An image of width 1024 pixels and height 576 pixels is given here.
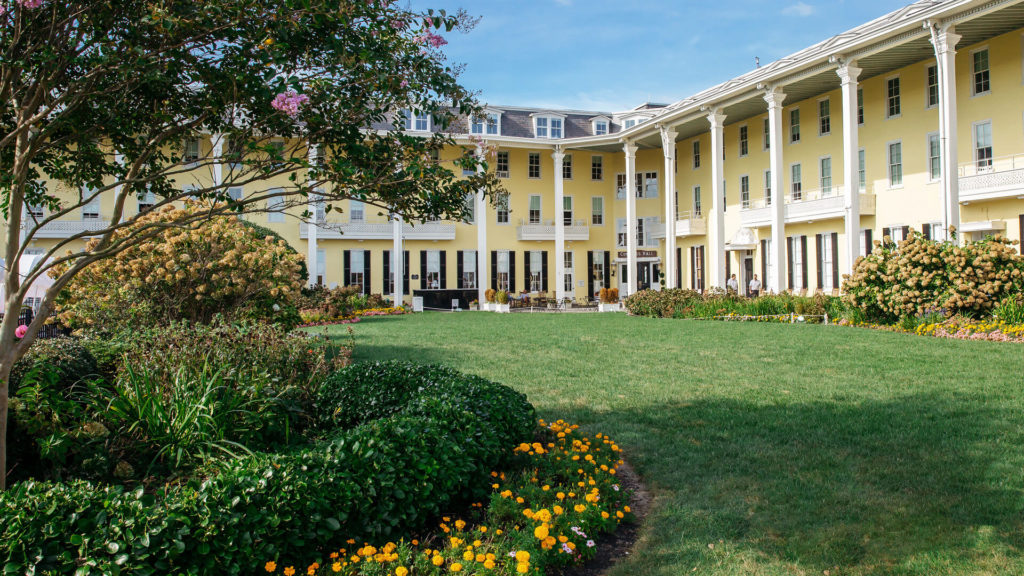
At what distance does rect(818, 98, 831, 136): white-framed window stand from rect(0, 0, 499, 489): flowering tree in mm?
25458

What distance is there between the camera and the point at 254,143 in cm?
407

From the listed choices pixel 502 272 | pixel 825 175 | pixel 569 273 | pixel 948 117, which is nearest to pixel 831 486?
pixel 948 117

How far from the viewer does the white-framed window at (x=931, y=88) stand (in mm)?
22266

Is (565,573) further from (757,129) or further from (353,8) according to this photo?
(757,129)

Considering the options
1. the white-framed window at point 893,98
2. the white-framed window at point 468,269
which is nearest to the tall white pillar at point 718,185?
the white-framed window at point 893,98

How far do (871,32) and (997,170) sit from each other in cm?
587

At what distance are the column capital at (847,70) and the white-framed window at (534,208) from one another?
1861 cm

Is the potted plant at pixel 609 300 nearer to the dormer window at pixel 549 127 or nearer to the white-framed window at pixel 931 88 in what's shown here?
the dormer window at pixel 549 127

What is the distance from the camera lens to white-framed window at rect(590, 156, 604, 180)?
37.8 metres

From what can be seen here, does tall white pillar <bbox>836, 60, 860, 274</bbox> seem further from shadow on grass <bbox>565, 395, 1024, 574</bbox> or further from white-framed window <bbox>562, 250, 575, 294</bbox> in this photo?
white-framed window <bbox>562, 250, 575, 294</bbox>

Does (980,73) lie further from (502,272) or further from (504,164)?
(502,272)

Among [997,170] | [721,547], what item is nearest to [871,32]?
[997,170]

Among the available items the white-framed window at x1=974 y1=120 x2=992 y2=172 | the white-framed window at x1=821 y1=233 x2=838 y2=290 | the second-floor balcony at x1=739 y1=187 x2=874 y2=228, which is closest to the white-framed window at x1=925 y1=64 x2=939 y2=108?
the white-framed window at x1=974 y1=120 x2=992 y2=172

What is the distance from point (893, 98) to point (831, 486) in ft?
78.0
